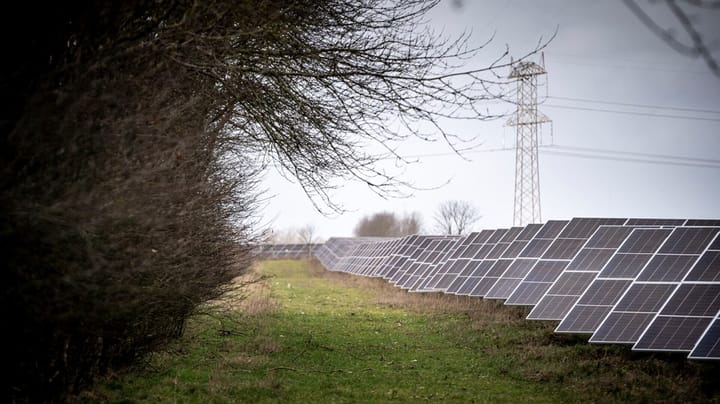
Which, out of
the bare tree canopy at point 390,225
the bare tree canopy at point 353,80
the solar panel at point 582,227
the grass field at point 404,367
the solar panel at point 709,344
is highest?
the bare tree canopy at point 390,225

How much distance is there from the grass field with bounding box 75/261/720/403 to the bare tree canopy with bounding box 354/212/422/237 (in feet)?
300

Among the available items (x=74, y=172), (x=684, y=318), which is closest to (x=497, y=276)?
(x=684, y=318)

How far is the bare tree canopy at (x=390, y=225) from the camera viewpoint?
356ft

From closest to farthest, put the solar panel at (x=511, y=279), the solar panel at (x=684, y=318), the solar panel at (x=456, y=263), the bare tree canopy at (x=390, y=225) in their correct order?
the solar panel at (x=684, y=318) → the solar panel at (x=511, y=279) → the solar panel at (x=456, y=263) → the bare tree canopy at (x=390, y=225)

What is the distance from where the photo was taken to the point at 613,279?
1224cm

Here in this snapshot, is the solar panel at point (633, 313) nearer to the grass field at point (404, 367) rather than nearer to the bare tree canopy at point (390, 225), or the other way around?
the grass field at point (404, 367)

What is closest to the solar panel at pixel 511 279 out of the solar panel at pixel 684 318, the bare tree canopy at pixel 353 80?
the solar panel at pixel 684 318

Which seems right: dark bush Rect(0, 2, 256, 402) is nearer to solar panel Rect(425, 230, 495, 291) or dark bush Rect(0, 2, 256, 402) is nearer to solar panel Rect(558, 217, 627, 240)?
solar panel Rect(558, 217, 627, 240)

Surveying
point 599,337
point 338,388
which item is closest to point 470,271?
point 599,337

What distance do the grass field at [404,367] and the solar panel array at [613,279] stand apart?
575 mm

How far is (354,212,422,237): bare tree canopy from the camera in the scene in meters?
109

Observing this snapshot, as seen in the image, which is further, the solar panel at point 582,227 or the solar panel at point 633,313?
the solar panel at point 582,227

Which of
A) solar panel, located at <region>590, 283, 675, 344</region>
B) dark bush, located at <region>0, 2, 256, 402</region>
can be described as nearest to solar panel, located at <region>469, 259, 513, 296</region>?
solar panel, located at <region>590, 283, 675, 344</region>

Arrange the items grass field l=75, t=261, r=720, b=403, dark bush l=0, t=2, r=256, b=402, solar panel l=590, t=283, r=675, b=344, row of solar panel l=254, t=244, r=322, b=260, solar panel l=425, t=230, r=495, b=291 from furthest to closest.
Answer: row of solar panel l=254, t=244, r=322, b=260, solar panel l=425, t=230, r=495, b=291, solar panel l=590, t=283, r=675, b=344, grass field l=75, t=261, r=720, b=403, dark bush l=0, t=2, r=256, b=402
